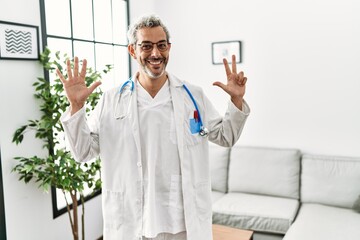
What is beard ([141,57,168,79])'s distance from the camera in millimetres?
1542

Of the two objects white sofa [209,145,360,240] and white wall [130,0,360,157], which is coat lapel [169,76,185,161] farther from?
white wall [130,0,360,157]

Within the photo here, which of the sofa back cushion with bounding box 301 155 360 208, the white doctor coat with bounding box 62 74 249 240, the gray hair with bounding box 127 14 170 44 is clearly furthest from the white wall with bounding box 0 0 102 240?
the sofa back cushion with bounding box 301 155 360 208

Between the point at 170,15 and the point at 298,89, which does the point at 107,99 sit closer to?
the point at 298,89

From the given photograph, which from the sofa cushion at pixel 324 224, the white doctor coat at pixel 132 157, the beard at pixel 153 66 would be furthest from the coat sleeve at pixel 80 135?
the sofa cushion at pixel 324 224

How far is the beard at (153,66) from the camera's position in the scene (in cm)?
154

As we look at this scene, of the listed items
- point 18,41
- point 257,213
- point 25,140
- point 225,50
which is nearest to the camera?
point 18,41

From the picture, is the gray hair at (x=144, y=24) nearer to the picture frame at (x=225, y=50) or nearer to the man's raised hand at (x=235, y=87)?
the man's raised hand at (x=235, y=87)

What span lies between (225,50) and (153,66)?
2.24 metres

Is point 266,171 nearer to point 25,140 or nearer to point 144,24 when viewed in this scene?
point 25,140

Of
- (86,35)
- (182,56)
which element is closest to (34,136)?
(86,35)

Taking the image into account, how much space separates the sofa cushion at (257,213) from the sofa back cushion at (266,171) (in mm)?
109

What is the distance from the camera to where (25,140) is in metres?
2.47

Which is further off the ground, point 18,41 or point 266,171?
point 18,41

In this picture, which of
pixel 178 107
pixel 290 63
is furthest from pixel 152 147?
pixel 290 63
